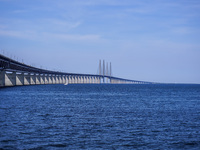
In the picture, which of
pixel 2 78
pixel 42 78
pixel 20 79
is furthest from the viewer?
pixel 42 78

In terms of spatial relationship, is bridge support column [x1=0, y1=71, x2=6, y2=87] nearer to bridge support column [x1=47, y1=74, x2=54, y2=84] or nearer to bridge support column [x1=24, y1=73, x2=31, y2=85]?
bridge support column [x1=24, y1=73, x2=31, y2=85]

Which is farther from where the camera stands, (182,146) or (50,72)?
(50,72)

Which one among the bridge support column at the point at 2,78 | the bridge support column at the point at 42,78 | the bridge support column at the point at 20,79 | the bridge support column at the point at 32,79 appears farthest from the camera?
the bridge support column at the point at 42,78

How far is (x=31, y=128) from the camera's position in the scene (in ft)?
79.0

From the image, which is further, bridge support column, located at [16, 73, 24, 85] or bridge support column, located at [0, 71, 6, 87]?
bridge support column, located at [16, 73, 24, 85]

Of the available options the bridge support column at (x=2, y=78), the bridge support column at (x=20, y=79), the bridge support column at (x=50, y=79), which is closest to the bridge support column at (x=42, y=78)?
the bridge support column at (x=50, y=79)

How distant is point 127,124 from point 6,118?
11356 mm

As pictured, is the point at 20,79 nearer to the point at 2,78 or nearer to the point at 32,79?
the point at 32,79

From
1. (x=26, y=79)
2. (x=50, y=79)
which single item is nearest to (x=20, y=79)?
(x=26, y=79)

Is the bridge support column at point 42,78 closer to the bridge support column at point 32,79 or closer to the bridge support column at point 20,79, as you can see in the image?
the bridge support column at point 32,79

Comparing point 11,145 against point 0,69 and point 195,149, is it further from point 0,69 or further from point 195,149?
point 0,69

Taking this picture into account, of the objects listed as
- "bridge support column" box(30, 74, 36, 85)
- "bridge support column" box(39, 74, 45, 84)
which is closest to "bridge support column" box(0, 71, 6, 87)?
"bridge support column" box(30, 74, 36, 85)

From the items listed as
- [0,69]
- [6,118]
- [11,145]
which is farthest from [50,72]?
[11,145]

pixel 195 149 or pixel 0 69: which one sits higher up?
pixel 0 69
